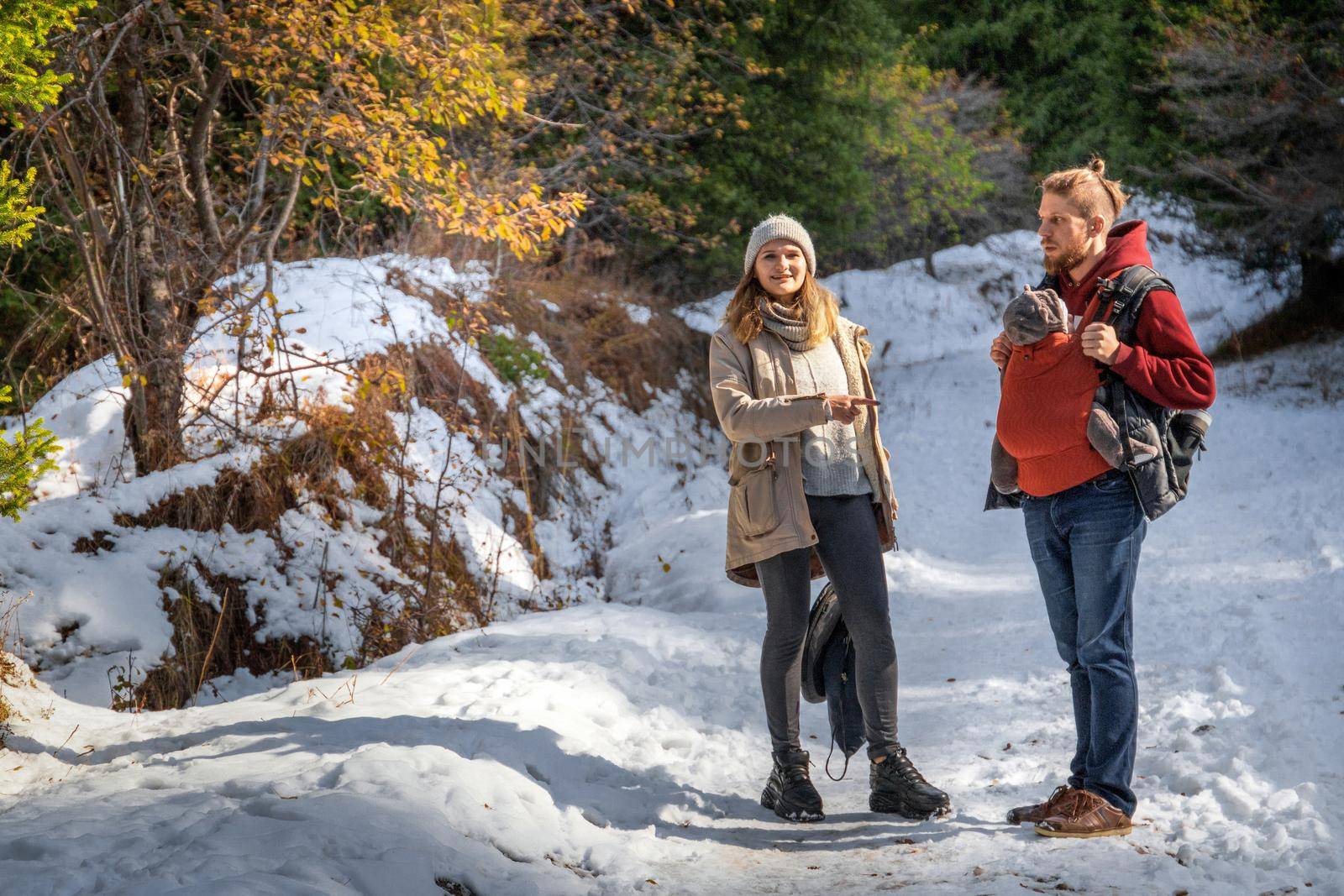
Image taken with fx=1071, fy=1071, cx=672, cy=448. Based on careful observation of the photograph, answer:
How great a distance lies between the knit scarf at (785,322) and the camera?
153 inches

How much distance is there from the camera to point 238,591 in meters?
5.87

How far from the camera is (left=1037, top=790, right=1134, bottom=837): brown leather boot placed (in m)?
3.36

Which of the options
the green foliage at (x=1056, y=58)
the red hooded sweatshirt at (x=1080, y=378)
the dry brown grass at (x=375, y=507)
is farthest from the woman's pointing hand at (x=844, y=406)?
the green foliage at (x=1056, y=58)

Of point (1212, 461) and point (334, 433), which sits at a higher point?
point (334, 433)

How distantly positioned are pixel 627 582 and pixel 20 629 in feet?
14.4

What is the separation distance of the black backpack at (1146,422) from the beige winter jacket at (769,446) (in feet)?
2.56

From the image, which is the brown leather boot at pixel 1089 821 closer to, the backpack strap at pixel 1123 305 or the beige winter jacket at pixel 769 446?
the beige winter jacket at pixel 769 446

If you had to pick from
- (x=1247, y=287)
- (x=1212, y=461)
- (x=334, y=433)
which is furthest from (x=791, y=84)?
(x=334, y=433)

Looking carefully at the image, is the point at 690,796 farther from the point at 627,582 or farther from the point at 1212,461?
the point at 1212,461

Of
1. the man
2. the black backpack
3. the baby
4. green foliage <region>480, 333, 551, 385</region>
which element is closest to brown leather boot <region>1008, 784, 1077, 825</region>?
the man

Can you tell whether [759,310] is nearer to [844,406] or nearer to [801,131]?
[844,406]

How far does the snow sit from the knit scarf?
5.69ft

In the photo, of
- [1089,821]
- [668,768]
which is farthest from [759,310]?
[1089,821]

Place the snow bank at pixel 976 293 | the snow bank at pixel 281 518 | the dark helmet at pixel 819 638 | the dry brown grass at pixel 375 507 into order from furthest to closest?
the snow bank at pixel 976 293 < the dry brown grass at pixel 375 507 < the snow bank at pixel 281 518 < the dark helmet at pixel 819 638
